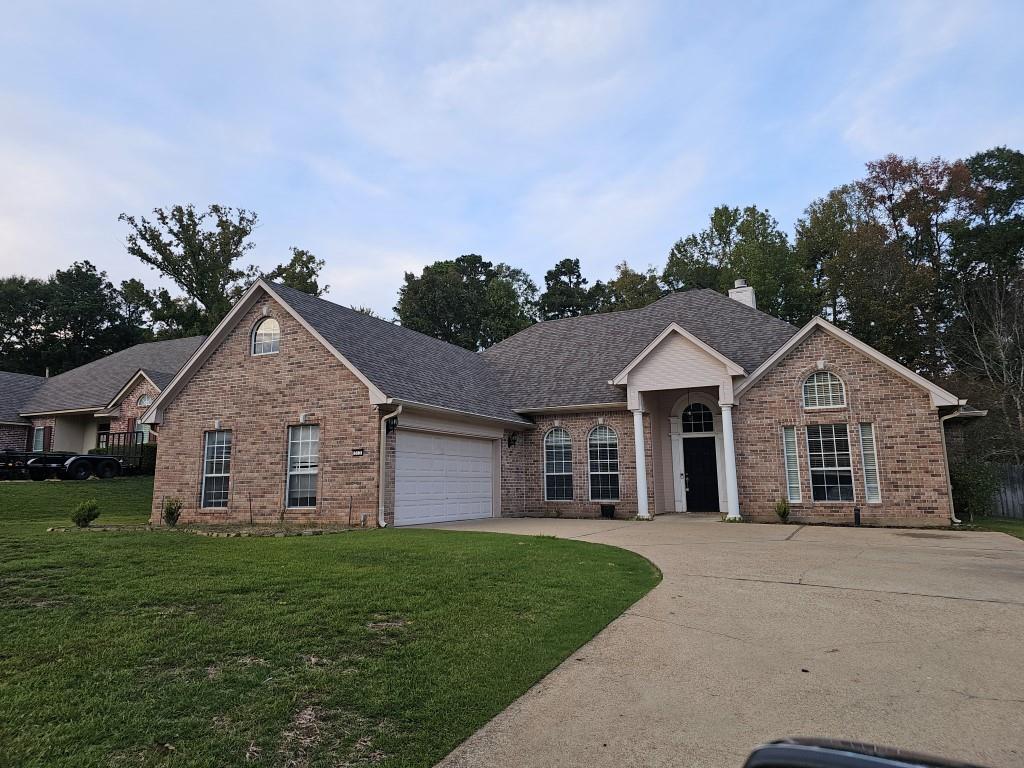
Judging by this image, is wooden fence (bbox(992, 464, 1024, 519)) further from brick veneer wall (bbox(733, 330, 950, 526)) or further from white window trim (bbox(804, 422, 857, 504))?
white window trim (bbox(804, 422, 857, 504))

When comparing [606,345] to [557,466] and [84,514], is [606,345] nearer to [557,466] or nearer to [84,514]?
[557,466]

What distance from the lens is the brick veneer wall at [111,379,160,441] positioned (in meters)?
28.3

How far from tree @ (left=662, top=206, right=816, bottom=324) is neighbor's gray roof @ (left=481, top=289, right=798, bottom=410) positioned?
15.0 meters

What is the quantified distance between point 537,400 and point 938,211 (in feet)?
90.9

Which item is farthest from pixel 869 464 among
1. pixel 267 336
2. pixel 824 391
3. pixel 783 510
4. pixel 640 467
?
pixel 267 336

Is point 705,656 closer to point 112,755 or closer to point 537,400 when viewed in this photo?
point 112,755

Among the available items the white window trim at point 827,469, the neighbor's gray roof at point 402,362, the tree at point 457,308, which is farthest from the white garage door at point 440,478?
the tree at point 457,308

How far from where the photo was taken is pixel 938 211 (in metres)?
32.8

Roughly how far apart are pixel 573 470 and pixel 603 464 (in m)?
0.98

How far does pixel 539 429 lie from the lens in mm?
19766

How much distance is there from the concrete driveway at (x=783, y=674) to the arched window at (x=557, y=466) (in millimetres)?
10528

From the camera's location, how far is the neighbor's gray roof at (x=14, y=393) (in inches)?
1227

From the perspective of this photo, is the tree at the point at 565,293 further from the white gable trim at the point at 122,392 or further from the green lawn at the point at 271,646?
the green lawn at the point at 271,646

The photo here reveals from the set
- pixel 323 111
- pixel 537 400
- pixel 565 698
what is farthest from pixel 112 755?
pixel 537 400
